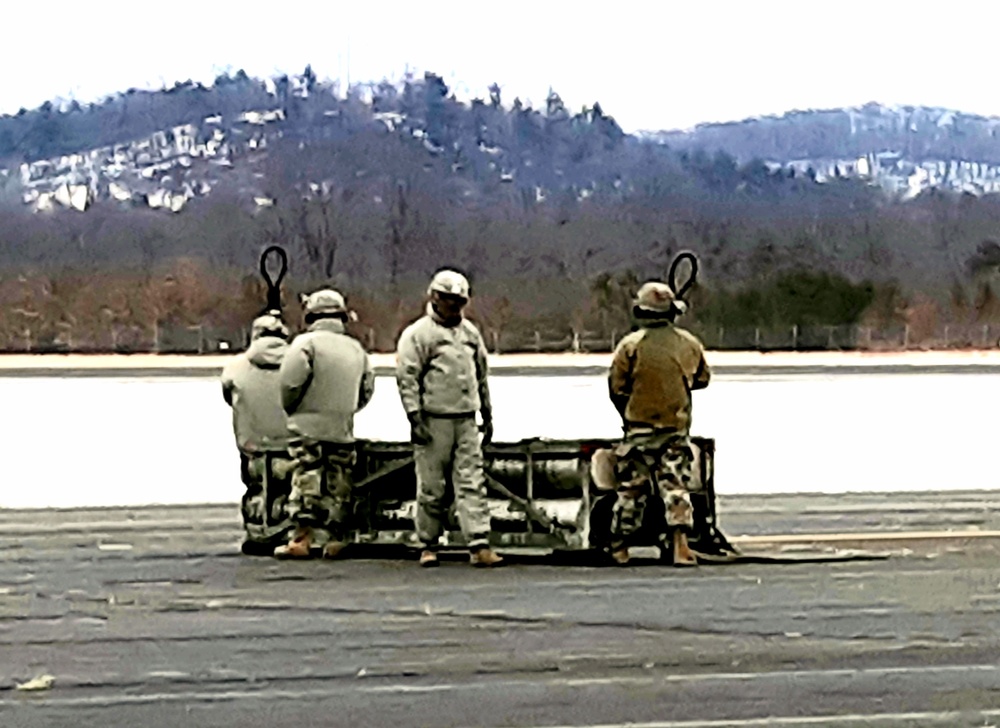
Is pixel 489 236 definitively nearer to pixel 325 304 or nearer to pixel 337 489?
pixel 325 304

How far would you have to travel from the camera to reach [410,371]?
1225 cm

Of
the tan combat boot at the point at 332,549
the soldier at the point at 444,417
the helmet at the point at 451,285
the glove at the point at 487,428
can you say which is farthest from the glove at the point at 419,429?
the tan combat boot at the point at 332,549

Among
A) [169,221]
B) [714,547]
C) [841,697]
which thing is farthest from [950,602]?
[169,221]

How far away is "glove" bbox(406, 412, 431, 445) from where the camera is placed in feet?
39.9

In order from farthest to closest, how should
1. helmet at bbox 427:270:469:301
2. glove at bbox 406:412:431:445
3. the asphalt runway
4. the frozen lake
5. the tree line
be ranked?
the tree line
the frozen lake
helmet at bbox 427:270:469:301
glove at bbox 406:412:431:445
the asphalt runway

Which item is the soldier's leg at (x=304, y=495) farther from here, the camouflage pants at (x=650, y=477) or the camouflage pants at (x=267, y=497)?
the camouflage pants at (x=650, y=477)

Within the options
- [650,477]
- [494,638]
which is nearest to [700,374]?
[650,477]

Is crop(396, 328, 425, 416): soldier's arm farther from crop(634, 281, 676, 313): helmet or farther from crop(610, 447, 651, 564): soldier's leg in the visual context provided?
crop(634, 281, 676, 313): helmet

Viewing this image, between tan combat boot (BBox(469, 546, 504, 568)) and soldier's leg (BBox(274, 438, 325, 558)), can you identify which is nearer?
tan combat boot (BBox(469, 546, 504, 568))

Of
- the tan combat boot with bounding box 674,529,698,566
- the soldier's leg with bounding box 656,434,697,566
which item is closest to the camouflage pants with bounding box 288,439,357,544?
the soldier's leg with bounding box 656,434,697,566

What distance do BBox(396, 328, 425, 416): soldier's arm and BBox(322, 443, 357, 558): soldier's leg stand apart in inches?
27.3

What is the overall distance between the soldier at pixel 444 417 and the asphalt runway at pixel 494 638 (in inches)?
12.1

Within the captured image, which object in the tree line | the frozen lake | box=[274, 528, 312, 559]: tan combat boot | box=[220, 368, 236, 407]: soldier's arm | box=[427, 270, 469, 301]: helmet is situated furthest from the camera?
the tree line

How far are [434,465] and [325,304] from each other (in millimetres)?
1465
